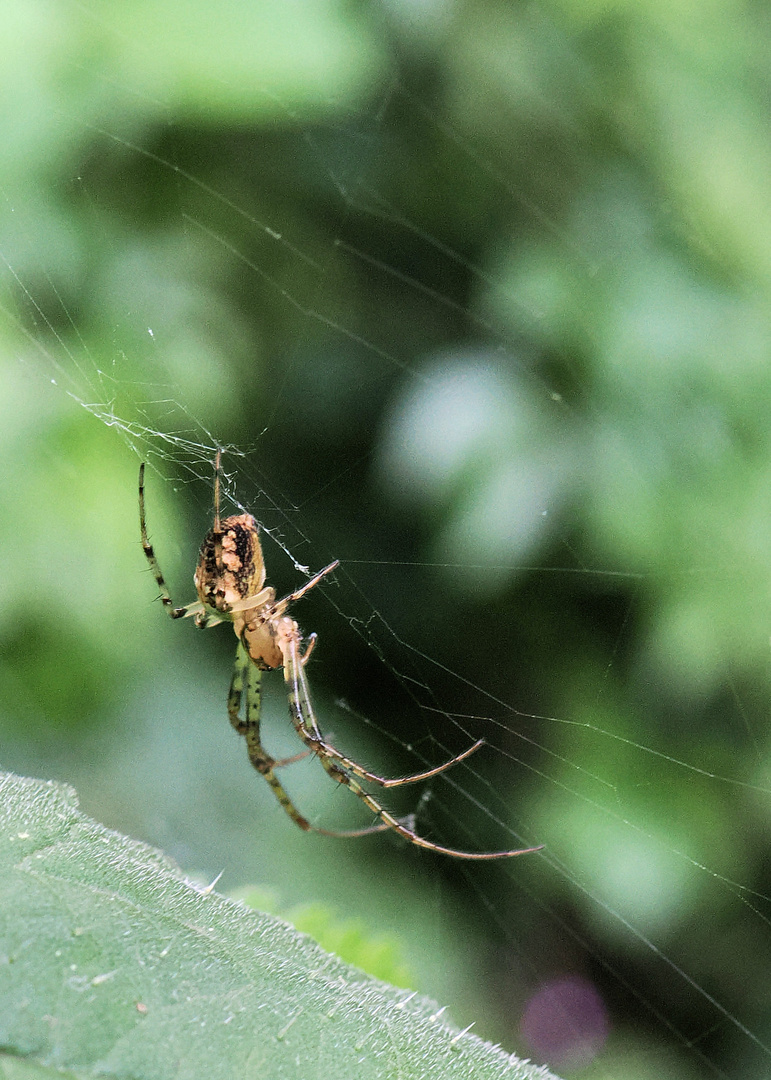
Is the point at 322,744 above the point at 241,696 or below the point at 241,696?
above

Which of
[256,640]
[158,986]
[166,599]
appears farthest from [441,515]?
[158,986]

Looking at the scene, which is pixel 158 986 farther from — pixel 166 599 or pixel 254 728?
pixel 254 728

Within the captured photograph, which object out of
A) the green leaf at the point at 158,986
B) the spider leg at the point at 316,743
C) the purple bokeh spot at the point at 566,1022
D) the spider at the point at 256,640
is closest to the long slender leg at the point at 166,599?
the spider at the point at 256,640

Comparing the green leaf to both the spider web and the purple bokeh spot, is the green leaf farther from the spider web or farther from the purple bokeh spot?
the purple bokeh spot

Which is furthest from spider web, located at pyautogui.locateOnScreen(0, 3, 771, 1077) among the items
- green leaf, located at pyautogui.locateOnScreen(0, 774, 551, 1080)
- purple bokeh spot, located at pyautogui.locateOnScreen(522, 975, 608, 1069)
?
green leaf, located at pyautogui.locateOnScreen(0, 774, 551, 1080)

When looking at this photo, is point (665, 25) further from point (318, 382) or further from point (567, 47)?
point (318, 382)

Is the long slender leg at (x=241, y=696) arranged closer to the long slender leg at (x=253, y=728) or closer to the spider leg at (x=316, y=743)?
the long slender leg at (x=253, y=728)

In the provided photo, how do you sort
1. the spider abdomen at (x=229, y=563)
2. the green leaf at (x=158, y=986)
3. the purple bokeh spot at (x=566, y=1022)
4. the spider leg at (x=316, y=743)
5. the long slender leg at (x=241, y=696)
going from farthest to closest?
the purple bokeh spot at (x=566, y=1022), the long slender leg at (x=241, y=696), the spider leg at (x=316, y=743), the spider abdomen at (x=229, y=563), the green leaf at (x=158, y=986)
